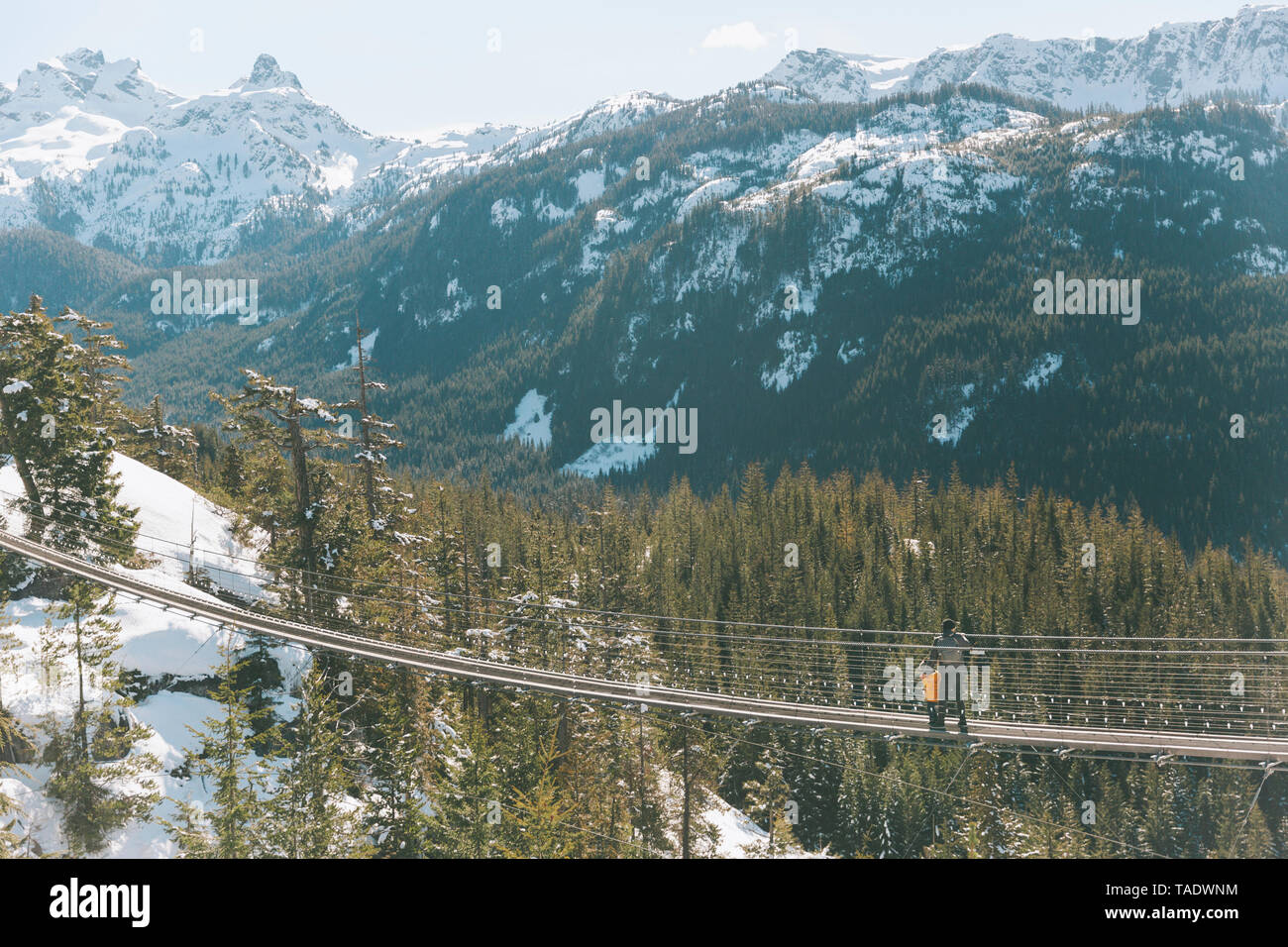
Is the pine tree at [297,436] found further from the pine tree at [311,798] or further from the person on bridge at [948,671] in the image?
the person on bridge at [948,671]

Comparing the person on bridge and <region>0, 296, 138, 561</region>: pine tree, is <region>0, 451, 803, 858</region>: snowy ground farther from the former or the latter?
the person on bridge

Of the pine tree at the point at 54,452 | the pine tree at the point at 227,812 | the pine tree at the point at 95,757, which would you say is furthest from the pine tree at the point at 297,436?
the pine tree at the point at 227,812

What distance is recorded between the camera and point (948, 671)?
52.3ft

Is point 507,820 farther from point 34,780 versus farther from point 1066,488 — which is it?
point 1066,488

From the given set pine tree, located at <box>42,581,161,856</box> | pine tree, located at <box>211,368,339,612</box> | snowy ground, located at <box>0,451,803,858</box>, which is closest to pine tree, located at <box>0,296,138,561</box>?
snowy ground, located at <box>0,451,803,858</box>

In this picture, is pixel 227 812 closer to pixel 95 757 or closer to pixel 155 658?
pixel 95 757

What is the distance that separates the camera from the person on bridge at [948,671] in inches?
587

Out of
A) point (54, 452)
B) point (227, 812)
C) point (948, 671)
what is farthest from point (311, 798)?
point (948, 671)

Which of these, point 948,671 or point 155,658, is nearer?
point 948,671

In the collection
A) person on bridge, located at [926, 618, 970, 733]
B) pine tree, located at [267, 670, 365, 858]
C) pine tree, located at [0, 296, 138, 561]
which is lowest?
pine tree, located at [267, 670, 365, 858]

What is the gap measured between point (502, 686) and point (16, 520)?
1932cm

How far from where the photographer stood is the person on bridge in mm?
14914
